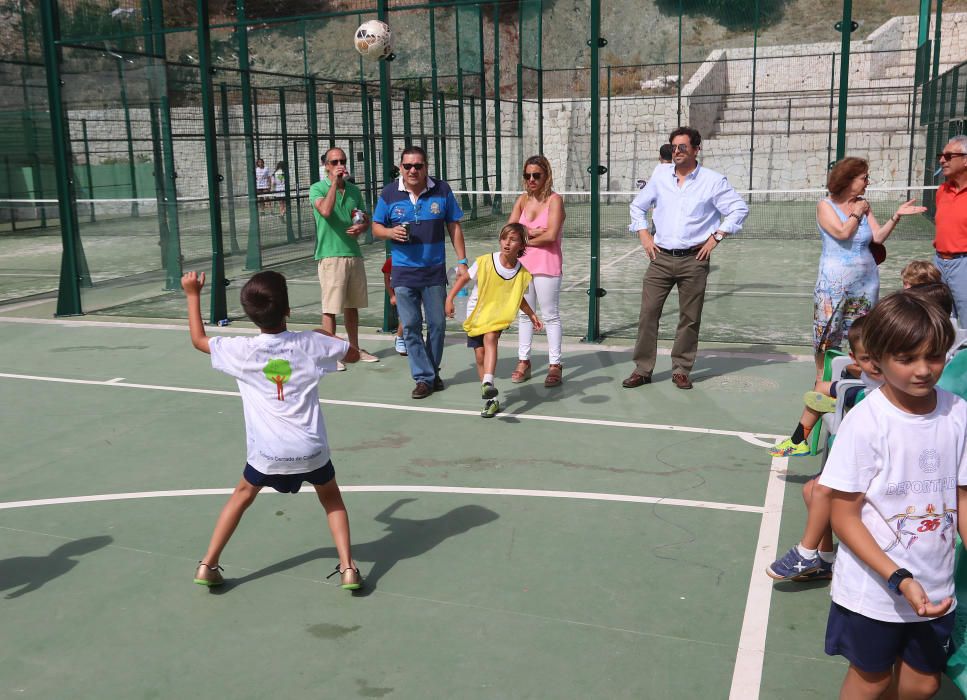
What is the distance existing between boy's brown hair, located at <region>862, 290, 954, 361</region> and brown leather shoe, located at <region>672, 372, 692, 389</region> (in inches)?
193

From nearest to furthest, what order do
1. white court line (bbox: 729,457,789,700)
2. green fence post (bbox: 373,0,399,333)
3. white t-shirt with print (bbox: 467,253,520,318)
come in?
white court line (bbox: 729,457,789,700)
white t-shirt with print (bbox: 467,253,520,318)
green fence post (bbox: 373,0,399,333)

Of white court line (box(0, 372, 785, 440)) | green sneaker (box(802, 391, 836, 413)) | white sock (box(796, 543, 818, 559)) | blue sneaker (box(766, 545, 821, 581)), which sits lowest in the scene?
white court line (box(0, 372, 785, 440))

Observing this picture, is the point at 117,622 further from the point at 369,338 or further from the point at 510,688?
the point at 369,338

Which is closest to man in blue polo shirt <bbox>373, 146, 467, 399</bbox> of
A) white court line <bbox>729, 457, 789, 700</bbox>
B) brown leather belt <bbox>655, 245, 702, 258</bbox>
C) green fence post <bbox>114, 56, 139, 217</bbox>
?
brown leather belt <bbox>655, 245, 702, 258</bbox>

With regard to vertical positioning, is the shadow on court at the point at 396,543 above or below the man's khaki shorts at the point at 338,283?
below

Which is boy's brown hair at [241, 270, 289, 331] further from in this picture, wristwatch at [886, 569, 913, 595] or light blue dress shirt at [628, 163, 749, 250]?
light blue dress shirt at [628, 163, 749, 250]

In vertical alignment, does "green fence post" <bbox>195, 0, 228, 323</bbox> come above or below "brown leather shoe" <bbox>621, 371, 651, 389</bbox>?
above

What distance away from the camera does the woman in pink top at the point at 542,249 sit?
7.27m

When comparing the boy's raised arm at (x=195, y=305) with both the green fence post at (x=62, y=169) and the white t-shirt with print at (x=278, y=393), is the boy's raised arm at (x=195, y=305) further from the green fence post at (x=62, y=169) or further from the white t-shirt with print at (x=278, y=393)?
the green fence post at (x=62, y=169)

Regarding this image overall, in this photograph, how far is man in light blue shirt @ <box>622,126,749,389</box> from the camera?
707cm

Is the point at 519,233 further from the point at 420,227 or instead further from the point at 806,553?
the point at 806,553

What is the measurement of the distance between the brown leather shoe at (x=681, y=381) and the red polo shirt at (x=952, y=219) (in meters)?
1.98

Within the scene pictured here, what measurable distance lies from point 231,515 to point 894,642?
8.62 ft

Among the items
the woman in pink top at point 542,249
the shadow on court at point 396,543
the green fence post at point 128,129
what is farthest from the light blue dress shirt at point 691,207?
the green fence post at point 128,129
